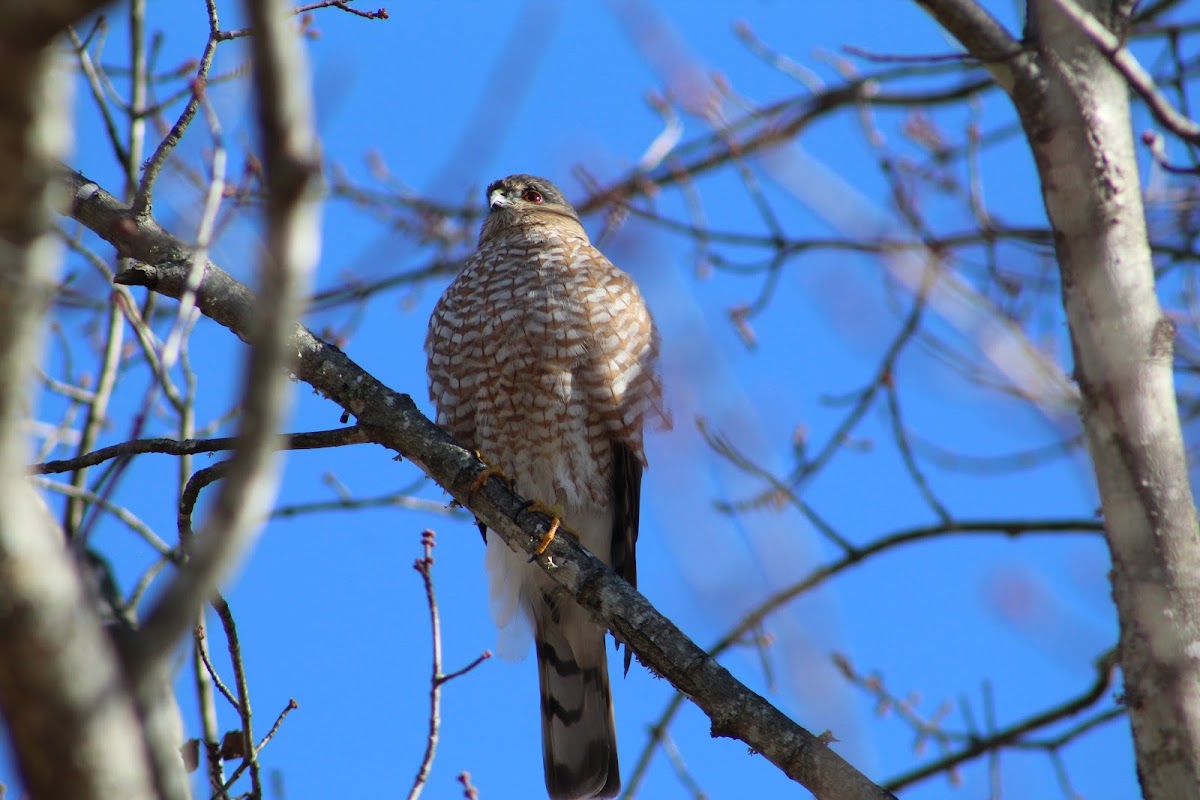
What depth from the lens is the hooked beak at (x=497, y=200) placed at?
6145 millimetres

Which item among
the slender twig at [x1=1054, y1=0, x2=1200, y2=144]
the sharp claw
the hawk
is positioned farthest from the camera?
the hawk

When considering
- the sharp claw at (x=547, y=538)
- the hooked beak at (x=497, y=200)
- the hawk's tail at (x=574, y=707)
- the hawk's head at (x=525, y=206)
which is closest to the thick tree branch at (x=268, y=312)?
the sharp claw at (x=547, y=538)

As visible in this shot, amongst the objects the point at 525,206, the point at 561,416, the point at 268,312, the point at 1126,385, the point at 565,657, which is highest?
the point at 525,206

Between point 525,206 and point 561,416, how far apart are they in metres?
1.61

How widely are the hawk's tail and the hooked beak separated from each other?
2.08 metres

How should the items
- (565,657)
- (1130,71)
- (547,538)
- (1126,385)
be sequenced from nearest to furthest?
(1130,71) < (1126,385) < (547,538) < (565,657)

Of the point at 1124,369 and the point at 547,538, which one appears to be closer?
the point at 1124,369

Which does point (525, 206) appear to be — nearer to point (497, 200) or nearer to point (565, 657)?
point (497, 200)

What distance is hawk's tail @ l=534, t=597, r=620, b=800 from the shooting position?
16.5 feet

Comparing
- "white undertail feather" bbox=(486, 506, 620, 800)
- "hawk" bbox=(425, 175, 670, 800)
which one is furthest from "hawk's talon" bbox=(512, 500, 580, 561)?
"white undertail feather" bbox=(486, 506, 620, 800)

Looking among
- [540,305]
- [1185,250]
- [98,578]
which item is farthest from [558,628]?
[1185,250]

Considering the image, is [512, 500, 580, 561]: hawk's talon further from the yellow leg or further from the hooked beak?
the hooked beak

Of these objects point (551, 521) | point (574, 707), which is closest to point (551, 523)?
point (551, 521)

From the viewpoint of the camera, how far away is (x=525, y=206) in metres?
6.17
